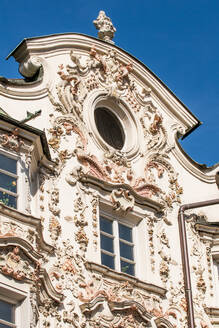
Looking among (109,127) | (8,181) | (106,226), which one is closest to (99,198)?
(106,226)

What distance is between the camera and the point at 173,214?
78.9 ft

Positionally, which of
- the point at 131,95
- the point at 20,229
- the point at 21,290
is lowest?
the point at 21,290

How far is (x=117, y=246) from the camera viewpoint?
875 inches

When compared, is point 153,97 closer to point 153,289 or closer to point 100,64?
point 100,64

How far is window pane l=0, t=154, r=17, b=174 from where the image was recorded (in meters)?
20.5

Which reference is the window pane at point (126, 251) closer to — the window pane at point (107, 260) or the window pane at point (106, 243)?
the window pane at point (106, 243)

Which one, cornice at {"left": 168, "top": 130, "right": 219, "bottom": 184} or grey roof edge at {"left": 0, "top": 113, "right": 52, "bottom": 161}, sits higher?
cornice at {"left": 168, "top": 130, "right": 219, "bottom": 184}

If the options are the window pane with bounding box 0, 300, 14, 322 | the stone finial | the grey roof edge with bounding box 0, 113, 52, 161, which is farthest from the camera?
the stone finial

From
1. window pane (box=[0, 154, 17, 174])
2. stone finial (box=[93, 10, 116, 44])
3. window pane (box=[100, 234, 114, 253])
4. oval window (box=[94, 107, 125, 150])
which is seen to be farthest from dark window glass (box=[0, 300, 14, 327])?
stone finial (box=[93, 10, 116, 44])

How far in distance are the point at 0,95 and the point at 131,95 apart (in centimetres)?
429

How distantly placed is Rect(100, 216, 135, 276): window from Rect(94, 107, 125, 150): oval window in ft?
7.78

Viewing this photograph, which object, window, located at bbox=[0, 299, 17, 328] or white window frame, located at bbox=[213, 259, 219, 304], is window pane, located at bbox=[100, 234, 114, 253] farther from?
window, located at bbox=[0, 299, 17, 328]

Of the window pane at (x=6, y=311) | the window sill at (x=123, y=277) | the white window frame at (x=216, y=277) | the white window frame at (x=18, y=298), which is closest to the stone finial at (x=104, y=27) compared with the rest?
the white window frame at (x=216, y=277)

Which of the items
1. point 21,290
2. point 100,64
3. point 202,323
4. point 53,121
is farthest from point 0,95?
point 202,323
